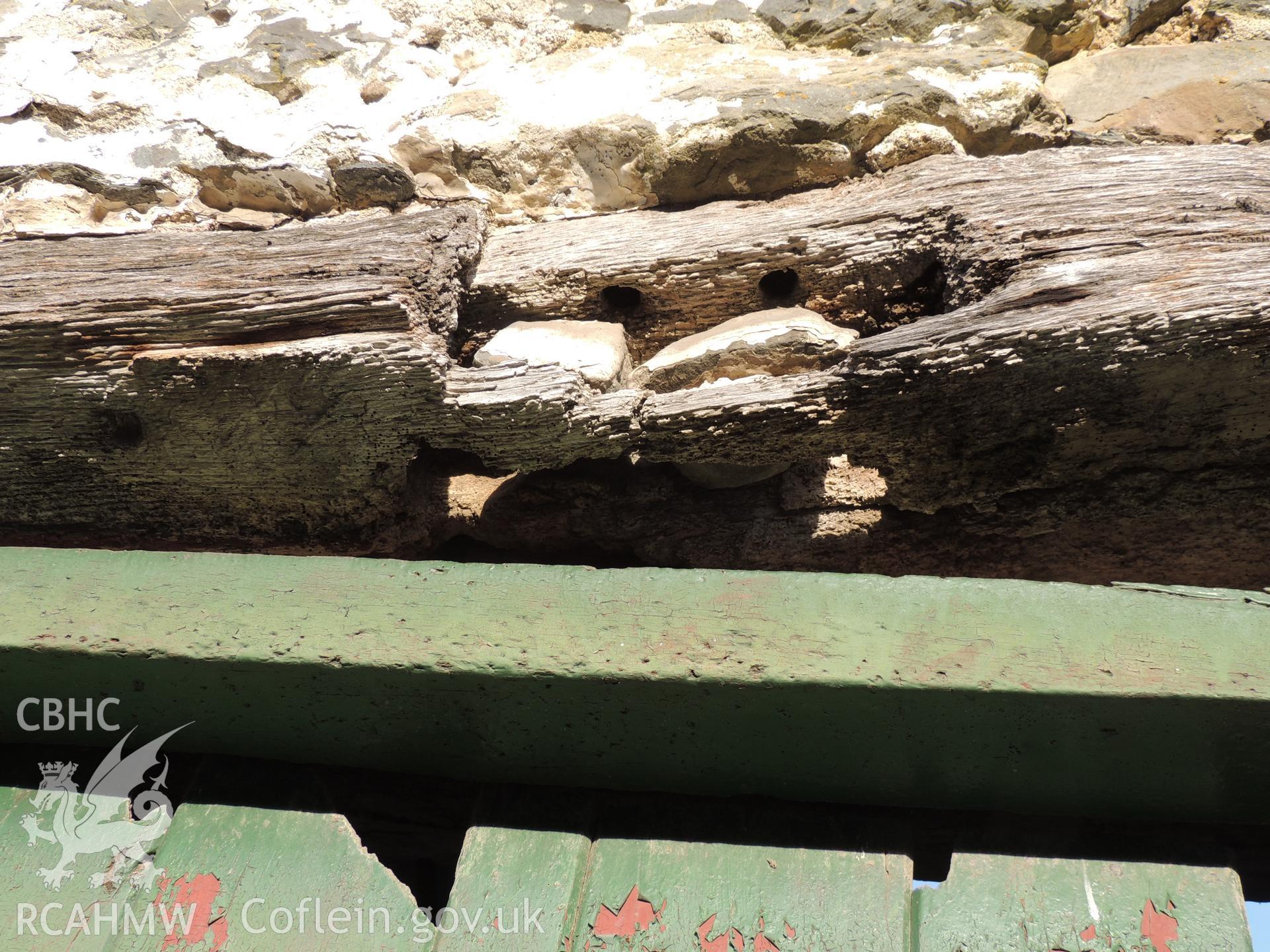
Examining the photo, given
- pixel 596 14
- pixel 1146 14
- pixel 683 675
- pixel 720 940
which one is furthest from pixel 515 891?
pixel 1146 14

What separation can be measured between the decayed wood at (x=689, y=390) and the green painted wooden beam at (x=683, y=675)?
204 millimetres

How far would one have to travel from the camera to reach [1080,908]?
1.14 m

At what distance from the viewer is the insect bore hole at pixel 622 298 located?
5.43 feet

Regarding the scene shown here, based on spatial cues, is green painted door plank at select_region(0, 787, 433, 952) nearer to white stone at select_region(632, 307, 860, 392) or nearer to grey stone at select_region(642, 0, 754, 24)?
white stone at select_region(632, 307, 860, 392)

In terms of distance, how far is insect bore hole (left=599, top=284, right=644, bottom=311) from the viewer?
5.43 ft

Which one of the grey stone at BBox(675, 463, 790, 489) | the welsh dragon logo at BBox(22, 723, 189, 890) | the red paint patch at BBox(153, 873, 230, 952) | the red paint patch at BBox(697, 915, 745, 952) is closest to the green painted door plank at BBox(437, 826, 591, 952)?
the red paint patch at BBox(697, 915, 745, 952)

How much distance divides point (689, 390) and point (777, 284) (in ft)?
1.24

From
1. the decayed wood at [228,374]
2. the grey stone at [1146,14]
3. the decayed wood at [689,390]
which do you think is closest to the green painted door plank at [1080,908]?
the decayed wood at [689,390]

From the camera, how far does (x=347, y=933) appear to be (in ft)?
3.98

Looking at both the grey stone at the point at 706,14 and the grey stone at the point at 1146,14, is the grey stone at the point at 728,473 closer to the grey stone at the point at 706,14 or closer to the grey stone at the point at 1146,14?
the grey stone at the point at 706,14

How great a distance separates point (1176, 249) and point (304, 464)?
1.35 meters

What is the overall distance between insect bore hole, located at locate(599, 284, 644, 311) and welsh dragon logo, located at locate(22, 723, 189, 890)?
980 millimetres

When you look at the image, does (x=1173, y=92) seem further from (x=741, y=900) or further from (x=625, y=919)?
(x=625, y=919)

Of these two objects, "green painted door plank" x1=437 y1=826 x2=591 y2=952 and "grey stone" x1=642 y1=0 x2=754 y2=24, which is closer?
"green painted door plank" x1=437 y1=826 x2=591 y2=952
